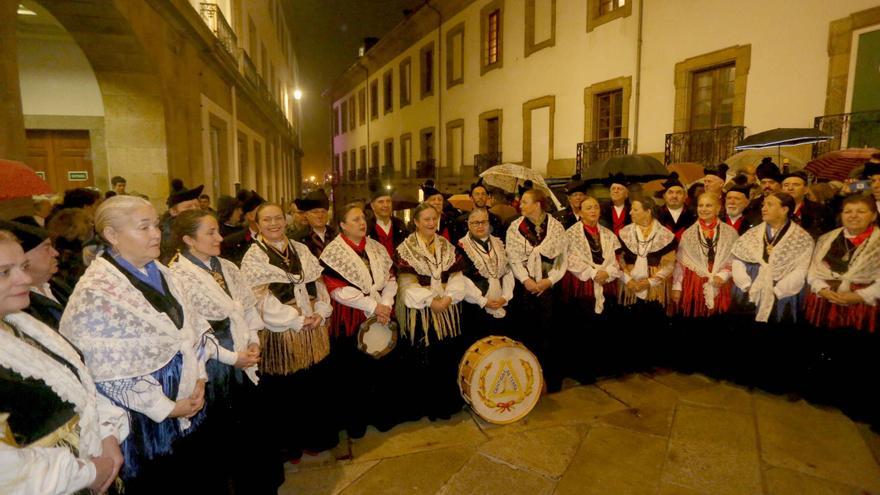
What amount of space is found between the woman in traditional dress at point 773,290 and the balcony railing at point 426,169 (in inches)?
754

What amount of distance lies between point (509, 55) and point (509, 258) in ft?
47.7

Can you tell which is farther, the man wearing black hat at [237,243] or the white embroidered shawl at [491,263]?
the white embroidered shawl at [491,263]

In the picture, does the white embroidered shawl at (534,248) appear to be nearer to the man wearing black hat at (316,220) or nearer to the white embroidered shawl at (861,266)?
the man wearing black hat at (316,220)

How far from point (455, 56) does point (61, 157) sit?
15.7m

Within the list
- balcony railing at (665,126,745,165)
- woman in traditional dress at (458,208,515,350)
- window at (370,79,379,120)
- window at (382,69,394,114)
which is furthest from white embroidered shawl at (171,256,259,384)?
window at (370,79,379,120)

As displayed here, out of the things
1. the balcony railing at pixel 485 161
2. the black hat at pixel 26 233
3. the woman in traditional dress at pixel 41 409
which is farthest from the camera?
the balcony railing at pixel 485 161

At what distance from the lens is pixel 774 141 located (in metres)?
6.89

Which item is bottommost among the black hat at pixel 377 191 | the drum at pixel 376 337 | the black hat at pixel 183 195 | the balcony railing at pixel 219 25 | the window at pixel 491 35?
the drum at pixel 376 337

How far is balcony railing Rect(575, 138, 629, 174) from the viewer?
1245 centimetres

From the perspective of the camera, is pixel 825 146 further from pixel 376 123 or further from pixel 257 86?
pixel 376 123

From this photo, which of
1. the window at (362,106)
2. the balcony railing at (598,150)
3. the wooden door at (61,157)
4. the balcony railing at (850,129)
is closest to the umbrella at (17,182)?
the wooden door at (61,157)

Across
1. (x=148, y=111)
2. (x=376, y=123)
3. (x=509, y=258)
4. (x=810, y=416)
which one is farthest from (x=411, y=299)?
(x=376, y=123)

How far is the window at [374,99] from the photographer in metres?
30.0

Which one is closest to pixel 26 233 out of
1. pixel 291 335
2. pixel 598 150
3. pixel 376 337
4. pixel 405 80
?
pixel 291 335
